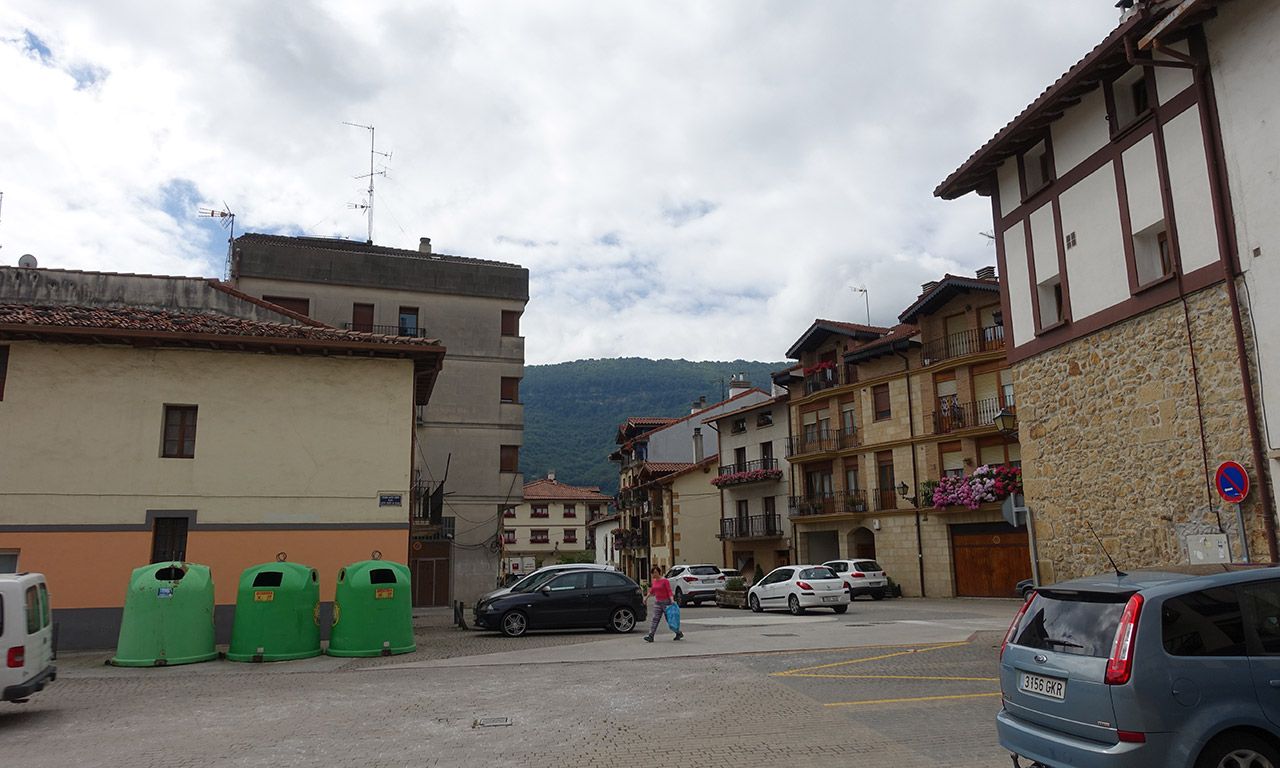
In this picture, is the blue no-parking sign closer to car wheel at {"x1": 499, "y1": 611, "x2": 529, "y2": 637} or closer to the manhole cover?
the manhole cover

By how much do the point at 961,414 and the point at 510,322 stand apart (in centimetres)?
1913

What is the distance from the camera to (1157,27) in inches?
440

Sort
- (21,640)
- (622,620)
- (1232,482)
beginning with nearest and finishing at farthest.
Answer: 1. (21,640)
2. (1232,482)
3. (622,620)

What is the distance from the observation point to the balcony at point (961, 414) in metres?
32.1

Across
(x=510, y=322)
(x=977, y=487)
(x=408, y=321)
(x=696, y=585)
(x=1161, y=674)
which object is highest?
(x=510, y=322)

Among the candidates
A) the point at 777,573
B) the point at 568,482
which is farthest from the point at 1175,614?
the point at 568,482

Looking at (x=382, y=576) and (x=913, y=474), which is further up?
(x=913, y=474)

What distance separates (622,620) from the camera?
19328 millimetres

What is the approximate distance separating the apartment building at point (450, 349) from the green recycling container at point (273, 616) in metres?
18.5

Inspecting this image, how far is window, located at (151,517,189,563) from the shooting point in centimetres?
1780

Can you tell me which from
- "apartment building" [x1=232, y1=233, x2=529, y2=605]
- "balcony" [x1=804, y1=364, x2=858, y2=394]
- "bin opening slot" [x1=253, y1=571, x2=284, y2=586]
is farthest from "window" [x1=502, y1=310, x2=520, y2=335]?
"bin opening slot" [x1=253, y1=571, x2=284, y2=586]

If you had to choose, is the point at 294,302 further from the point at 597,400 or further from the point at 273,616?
the point at 597,400

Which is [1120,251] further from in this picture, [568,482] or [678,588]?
[568,482]

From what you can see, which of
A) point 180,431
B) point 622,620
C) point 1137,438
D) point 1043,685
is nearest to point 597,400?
point 622,620
